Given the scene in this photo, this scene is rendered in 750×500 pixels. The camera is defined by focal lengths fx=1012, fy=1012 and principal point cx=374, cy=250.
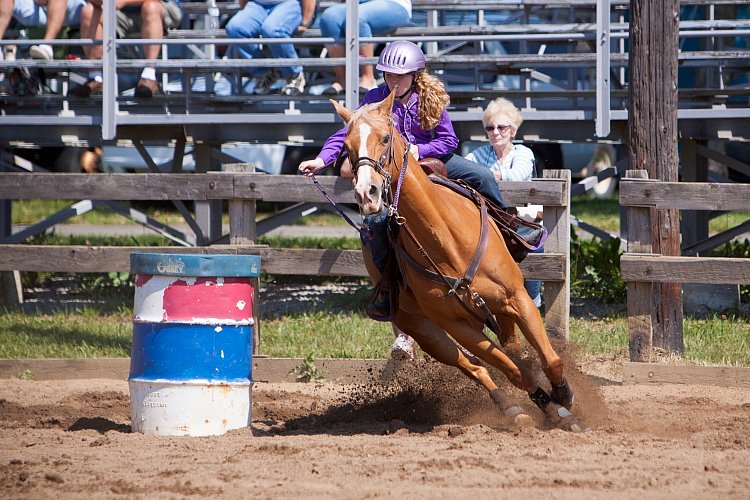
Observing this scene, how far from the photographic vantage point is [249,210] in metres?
8.70

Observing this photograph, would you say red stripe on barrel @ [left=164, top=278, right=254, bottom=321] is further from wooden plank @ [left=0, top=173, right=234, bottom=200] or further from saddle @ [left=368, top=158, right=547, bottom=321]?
wooden plank @ [left=0, top=173, right=234, bottom=200]

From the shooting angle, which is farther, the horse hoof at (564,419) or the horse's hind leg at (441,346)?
the horse's hind leg at (441,346)

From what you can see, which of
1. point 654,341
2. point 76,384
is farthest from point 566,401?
point 76,384

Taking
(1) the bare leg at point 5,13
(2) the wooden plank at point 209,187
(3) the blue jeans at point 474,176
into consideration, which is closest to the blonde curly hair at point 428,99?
(3) the blue jeans at point 474,176

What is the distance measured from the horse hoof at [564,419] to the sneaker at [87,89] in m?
7.36

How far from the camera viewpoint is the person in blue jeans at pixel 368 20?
36.0 ft

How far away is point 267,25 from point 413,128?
5137 mm

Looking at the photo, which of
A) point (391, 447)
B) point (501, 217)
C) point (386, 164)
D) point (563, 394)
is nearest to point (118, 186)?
point (501, 217)

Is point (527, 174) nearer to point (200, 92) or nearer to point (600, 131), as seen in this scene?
point (600, 131)

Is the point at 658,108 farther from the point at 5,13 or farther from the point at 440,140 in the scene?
the point at 5,13

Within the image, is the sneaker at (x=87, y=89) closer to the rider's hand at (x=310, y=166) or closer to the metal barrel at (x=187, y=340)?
the metal barrel at (x=187, y=340)

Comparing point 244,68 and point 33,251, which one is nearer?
point 33,251

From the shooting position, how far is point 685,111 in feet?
34.9

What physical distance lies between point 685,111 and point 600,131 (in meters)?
1.05
